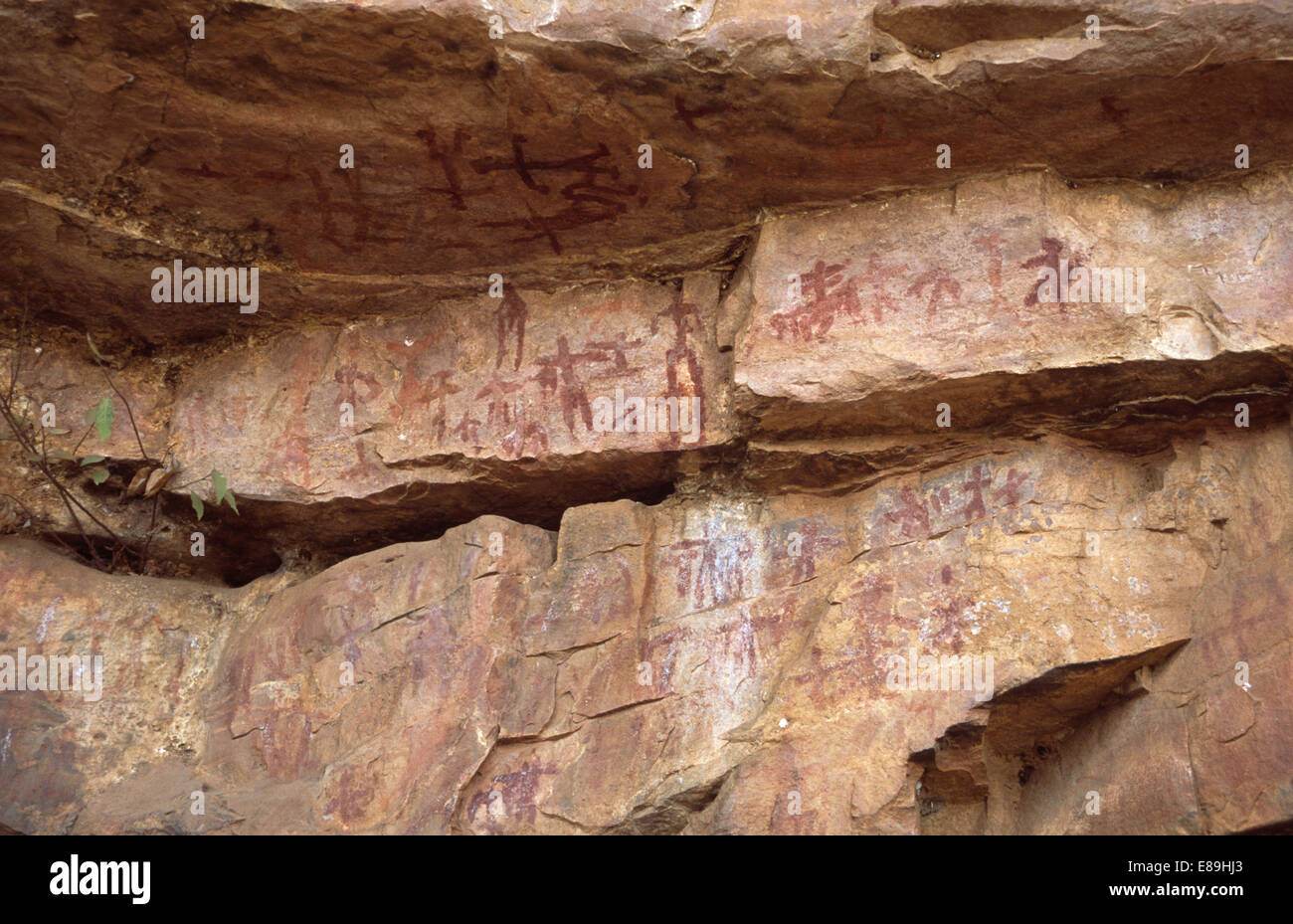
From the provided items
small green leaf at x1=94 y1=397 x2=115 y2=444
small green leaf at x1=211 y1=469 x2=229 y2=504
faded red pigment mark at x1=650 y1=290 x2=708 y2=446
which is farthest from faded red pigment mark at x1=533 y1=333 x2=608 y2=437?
small green leaf at x1=94 y1=397 x2=115 y2=444

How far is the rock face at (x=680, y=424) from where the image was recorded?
493cm

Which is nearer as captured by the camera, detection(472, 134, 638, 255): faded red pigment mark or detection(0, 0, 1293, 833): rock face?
detection(0, 0, 1293, 833): rock face

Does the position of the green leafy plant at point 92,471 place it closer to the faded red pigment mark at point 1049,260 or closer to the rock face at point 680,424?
the rock face at point 680,424

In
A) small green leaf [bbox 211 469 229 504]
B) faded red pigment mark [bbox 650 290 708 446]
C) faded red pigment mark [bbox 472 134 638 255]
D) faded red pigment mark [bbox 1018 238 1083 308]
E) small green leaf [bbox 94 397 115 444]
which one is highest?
faded red pigment mark [bbox 472 134 638 255]

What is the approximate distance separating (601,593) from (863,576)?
3.33ft

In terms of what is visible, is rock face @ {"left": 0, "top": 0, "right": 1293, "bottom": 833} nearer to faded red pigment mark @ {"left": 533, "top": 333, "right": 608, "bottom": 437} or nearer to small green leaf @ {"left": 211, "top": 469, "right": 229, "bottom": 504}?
faded red pigment mark @ {"left": 533, "top": 333, "right": 608, "bottom": 437}

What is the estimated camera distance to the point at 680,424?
556 centimetres

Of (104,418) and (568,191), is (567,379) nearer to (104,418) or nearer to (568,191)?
(568,191)

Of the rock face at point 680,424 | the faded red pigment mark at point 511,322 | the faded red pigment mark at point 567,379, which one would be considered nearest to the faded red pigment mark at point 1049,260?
the rock face at point 680,424

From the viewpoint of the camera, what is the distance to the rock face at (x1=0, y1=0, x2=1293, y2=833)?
493 centimetres

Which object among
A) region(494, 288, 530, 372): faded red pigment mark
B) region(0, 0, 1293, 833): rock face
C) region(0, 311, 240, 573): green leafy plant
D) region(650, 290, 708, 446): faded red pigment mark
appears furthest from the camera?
region(0, 311, 240, 573): green leafy plant

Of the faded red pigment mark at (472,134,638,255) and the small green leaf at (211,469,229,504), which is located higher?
the faded red pigment mark at (472,134,638,255)

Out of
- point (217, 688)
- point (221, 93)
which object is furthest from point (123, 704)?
point (221, 93)

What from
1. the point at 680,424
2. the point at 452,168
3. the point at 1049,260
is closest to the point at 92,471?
the point at 452,168
